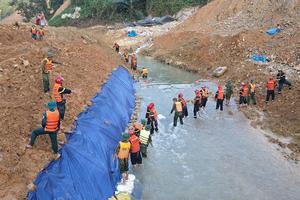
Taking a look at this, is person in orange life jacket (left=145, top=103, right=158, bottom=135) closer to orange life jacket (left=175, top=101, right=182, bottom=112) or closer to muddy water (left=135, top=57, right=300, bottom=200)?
muddy water (left=135, top=57, right=300, bottom=200)

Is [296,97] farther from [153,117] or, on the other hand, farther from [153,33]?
[153,33]

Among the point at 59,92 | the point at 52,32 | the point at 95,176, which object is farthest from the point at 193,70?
the point at 95,176

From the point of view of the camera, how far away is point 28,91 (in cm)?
1630

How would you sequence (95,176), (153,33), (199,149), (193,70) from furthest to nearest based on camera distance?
(153,33) < (193,70) < (199,149) < (95,176)

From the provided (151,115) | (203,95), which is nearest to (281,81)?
(203,95)

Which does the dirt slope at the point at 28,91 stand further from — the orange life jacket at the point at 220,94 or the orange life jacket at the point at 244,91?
the orange life jacket at the point at 244,91

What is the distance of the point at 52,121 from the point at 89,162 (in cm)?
194

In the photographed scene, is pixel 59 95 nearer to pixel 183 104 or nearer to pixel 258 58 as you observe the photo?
pixel 183 104

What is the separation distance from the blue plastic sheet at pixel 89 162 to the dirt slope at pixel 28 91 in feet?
1.33

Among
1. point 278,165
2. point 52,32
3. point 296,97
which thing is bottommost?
point 278,165

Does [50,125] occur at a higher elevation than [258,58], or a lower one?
lower

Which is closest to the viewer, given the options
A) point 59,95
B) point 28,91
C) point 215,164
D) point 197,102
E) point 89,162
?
point 89,162

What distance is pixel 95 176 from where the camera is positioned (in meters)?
12.4

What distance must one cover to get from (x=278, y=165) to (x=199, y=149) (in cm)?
333
